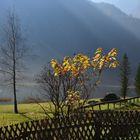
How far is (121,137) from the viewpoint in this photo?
1338 centimetres

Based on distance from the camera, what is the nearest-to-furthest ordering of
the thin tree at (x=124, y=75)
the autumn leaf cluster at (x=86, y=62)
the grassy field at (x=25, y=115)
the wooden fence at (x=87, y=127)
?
the wooden fence at (x=87, y=127)
the autumn leaf cluster at (x=86, y=62)
the grassy field at (x=25, y=115)
the thin tree at (x=124, y=75)

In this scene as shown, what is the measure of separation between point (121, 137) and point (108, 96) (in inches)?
1599

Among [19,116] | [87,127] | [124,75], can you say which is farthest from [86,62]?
[124,75]

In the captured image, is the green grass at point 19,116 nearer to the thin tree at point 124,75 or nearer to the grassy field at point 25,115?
the grassy field at point 25,115

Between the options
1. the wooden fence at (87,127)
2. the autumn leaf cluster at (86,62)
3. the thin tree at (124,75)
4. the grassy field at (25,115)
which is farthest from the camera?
the thin tree at (124,75)

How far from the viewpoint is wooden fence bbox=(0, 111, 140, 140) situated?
1220 cm

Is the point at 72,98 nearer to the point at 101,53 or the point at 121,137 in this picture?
the point at 101,53

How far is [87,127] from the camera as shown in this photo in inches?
510

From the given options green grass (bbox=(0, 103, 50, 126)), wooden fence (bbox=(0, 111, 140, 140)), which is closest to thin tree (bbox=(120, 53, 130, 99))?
green grass (bbox=(0, 103, 50, 126))

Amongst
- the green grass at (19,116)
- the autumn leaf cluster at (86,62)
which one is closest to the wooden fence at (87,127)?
the autumn leaf cluster at (86,62)

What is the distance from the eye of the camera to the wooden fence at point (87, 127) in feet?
40.0

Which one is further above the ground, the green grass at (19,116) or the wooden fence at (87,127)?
the wooden fence at (87,127)

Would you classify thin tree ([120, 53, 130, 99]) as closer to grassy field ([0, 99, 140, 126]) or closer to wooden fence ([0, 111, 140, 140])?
grassy field ([0, 99, 140, 126])

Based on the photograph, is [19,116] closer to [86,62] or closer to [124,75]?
[86,62]
